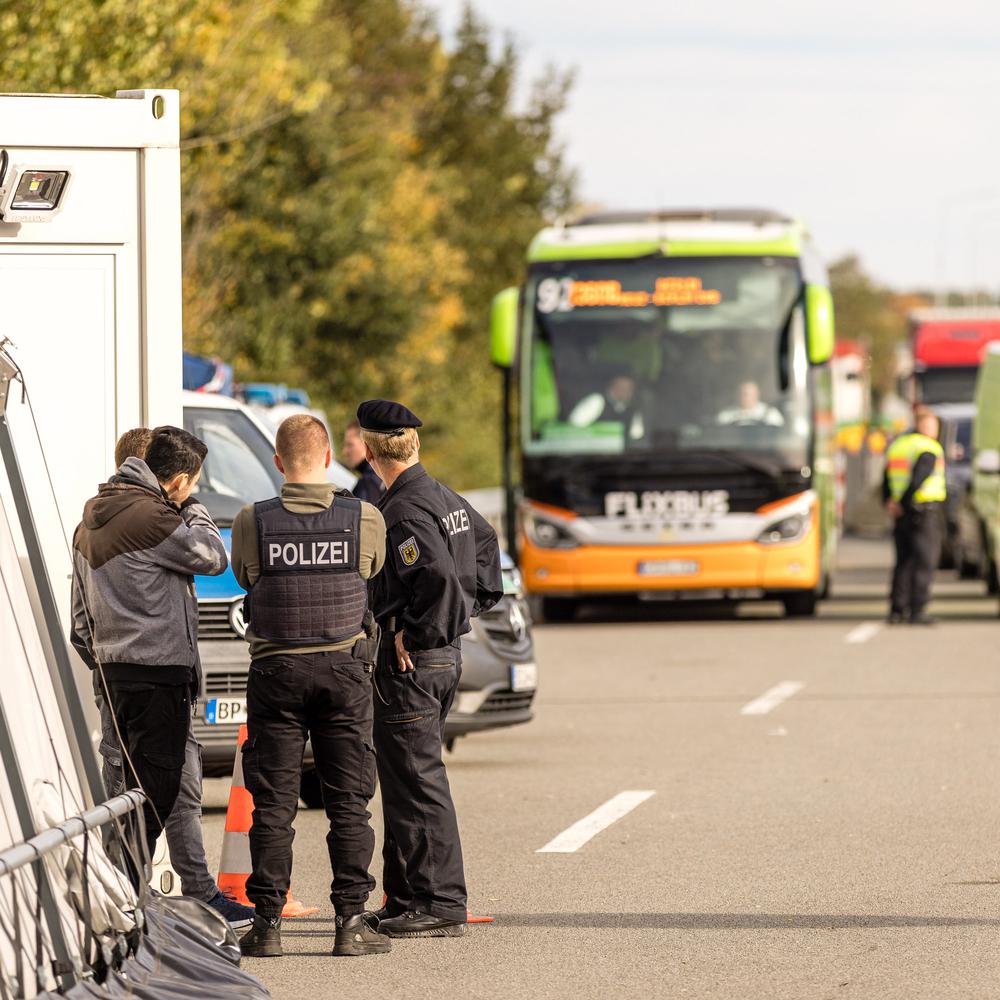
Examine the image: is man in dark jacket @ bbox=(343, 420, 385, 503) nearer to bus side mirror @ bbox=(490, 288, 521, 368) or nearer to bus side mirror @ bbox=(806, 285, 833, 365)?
bus side mirror @ bbox=(490, 288, 521, 368)

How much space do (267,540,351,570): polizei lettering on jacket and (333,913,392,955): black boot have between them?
43.8 inches

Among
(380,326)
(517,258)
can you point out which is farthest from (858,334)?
(380,326)

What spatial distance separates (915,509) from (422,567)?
1376 cm

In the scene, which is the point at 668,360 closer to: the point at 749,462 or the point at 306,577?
the point at 749,462

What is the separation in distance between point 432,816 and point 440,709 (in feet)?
1.14

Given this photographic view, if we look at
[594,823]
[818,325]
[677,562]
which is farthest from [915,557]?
[594,823]

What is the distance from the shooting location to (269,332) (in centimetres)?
3347

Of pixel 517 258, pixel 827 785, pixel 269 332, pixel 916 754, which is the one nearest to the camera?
pixel 827 785

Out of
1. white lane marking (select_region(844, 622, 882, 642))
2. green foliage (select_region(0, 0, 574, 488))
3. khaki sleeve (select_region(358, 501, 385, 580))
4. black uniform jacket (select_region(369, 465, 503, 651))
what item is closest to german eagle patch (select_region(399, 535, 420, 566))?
black uniform jacket (select_region(369, 465, 503, 651))

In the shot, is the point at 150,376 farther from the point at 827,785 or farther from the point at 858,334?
the point at 858,334

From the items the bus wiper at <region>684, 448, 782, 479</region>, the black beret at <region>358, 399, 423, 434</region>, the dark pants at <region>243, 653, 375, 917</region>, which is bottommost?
the bus wiper at <region>684, 448, 782, 479</region>

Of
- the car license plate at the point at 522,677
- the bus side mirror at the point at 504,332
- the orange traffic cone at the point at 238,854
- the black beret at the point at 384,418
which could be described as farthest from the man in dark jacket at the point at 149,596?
the bus side mirror at the point at 504,332

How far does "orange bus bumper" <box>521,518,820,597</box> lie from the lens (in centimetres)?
2009

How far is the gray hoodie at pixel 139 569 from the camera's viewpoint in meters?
6.84
